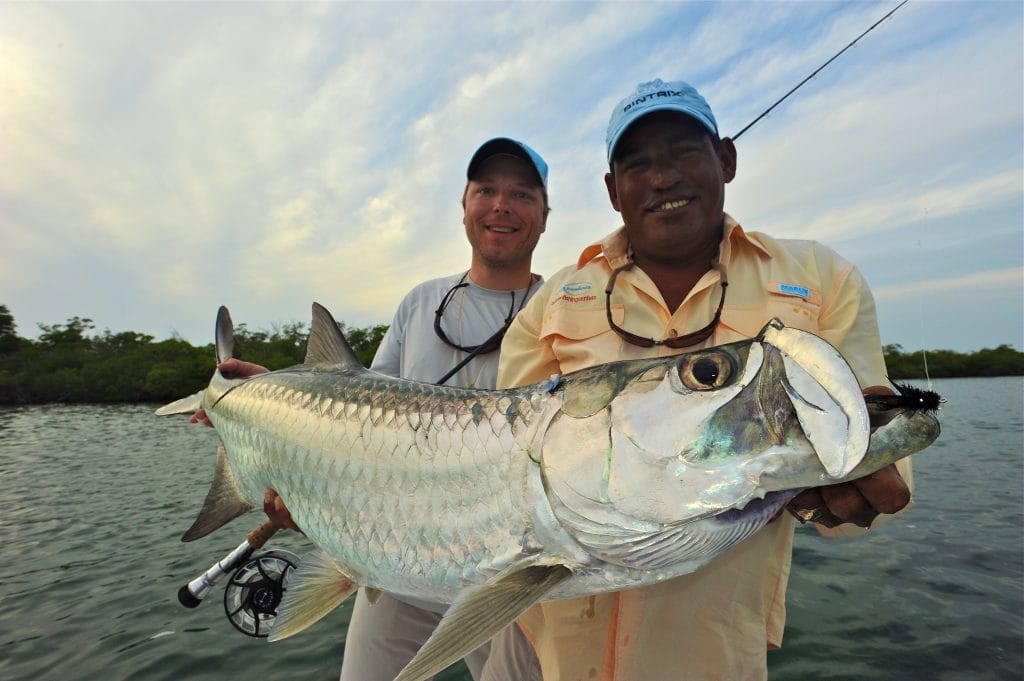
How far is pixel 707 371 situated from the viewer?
4.54 feet

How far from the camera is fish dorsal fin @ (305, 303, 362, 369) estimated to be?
2.83 meters

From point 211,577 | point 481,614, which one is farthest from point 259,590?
point 481,614

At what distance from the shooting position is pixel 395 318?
11.8 feet

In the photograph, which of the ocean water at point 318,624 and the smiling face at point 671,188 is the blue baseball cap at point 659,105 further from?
the ocean water at point 318,624

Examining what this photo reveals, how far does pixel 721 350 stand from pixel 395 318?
102 inches

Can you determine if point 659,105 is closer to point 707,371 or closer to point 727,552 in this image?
point 707,371

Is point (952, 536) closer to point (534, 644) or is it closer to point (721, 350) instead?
point (534, 644)

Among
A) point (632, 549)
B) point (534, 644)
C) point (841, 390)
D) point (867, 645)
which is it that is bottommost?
point (867, 645)

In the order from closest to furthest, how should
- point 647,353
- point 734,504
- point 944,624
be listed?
point 734,504 → point 647,353 → point 944,624

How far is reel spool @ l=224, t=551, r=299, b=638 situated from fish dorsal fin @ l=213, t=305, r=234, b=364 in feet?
4.81

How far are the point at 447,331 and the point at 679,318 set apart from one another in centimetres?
160

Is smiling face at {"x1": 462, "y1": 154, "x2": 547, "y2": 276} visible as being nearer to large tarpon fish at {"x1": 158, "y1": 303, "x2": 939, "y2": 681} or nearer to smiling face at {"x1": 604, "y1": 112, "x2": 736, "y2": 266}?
smiling face at {"x1": 604, "y1": 112, "x2": 736, "y2": 266}

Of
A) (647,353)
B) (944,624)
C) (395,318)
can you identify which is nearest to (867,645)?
(944,624)

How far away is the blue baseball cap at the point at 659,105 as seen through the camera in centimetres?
225
